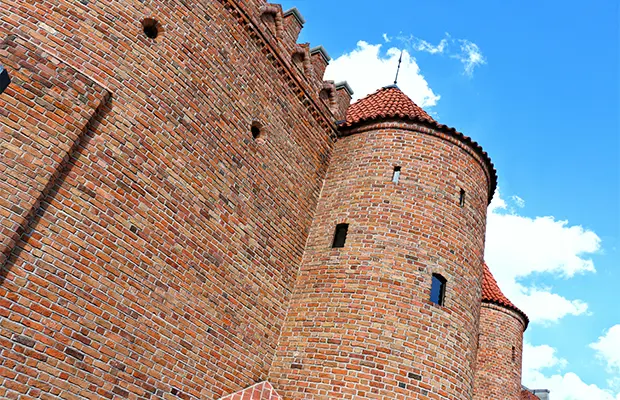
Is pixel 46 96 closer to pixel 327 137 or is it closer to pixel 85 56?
pixel 85 56

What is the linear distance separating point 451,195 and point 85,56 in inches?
259

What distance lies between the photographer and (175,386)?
6.45 m

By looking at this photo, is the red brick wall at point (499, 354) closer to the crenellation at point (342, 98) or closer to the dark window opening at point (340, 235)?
the dark window opening at point (340, 235)

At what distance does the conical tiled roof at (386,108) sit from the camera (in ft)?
32.4

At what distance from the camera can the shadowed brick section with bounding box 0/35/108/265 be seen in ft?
17.2

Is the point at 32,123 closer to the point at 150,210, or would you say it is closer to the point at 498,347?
the point at 150,210

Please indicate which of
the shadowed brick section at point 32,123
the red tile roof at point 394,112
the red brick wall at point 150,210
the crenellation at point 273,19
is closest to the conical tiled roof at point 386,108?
the red tile roof at point 394,112

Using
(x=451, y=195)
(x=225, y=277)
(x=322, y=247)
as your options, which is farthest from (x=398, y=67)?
(x=225, y=277)

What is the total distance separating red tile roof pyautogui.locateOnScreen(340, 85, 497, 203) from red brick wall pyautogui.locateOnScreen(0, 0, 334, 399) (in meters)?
1.99

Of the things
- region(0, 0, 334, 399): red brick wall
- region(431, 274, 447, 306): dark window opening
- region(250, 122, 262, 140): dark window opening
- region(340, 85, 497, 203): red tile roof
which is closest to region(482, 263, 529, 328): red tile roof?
region(340, 85, 497, 203): red tile roof

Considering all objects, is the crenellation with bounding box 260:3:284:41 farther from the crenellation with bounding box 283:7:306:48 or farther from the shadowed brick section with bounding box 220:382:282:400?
the shadowed brick section with bounding box 220:382:282:400

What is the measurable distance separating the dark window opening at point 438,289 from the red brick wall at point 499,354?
21.5 feet

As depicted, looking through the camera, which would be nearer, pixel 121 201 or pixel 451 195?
pixel 121 201

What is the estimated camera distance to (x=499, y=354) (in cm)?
1403
